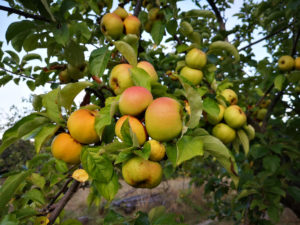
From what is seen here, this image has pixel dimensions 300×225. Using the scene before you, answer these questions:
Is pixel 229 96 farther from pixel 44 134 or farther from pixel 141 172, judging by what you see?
pixel 44 134

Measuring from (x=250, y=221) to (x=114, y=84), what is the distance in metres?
2.21

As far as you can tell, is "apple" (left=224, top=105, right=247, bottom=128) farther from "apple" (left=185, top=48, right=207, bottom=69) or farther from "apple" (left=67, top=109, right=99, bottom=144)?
"apple" (left=67, top=109, right=99, bottom=144)

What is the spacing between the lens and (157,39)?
122 cm

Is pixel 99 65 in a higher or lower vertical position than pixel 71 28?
lower

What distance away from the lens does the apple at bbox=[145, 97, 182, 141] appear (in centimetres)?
68

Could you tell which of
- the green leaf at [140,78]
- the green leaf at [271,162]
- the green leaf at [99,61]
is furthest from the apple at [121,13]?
the green leaf at [271,162]

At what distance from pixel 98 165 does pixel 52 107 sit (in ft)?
1.03

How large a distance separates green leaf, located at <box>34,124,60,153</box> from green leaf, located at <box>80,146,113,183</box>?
0.64 feet

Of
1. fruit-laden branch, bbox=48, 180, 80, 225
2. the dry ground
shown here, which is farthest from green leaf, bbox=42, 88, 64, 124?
the dry ground

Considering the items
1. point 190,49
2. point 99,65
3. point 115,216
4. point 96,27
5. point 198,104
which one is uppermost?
point 96,27

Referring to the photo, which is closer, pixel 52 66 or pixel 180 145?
pixel 180 145

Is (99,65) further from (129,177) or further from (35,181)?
(35,181)

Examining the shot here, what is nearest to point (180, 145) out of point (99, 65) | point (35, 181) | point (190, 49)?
point (99, 65)

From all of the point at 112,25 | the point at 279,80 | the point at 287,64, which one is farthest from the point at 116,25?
the point at 287,64
